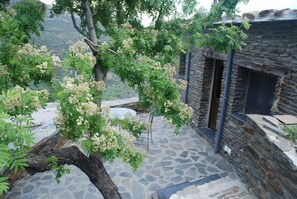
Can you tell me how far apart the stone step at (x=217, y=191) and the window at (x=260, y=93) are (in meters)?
2.34

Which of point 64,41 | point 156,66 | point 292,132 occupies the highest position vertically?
point 156,66

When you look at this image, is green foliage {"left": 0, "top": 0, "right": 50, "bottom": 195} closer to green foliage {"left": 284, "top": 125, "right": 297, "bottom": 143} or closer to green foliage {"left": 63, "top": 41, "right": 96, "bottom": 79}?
green foliage {"left": 63, "top": 41, "right": 96, "bottom": 79}

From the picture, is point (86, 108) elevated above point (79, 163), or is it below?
above

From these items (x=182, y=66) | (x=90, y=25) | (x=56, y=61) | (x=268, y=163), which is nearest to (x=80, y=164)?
(x=56, y=61)

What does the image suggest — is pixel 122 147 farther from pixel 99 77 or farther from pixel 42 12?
pixel 42 12

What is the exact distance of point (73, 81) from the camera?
3039 mm

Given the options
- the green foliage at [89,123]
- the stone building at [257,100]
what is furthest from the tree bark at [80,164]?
the stone building at [257,100]

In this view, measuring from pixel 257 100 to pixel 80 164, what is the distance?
5.03 meters

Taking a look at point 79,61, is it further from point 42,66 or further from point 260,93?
point 260,93

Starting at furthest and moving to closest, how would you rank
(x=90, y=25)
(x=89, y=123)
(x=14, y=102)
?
(x=90, y=25)
(x=89, y=123)
(x=14, y=102)

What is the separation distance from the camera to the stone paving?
6293mm

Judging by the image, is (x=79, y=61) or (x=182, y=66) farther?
(x=182, y=66)

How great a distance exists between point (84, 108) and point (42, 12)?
2.55 meters

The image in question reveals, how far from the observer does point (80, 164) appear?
14.0ft
